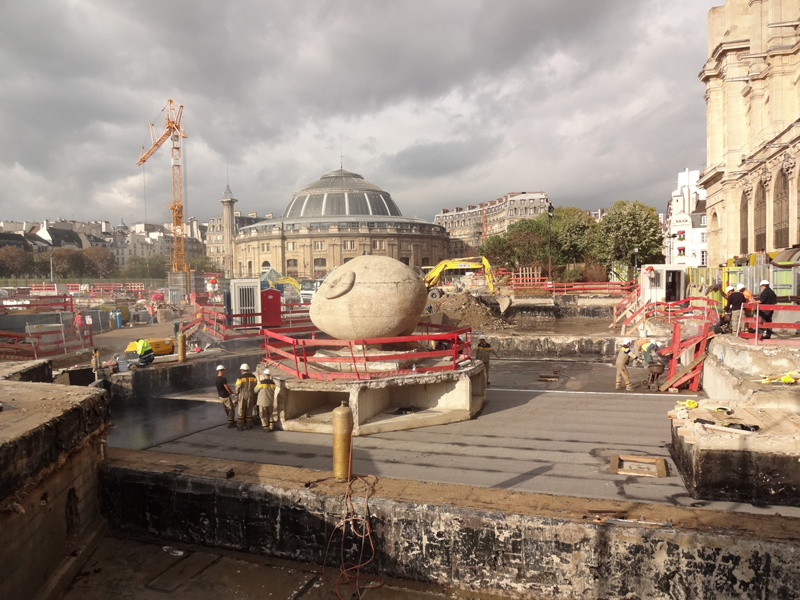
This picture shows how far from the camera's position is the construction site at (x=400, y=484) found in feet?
18.7

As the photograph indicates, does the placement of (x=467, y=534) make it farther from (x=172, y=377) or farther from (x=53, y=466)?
(x=172, y=377)

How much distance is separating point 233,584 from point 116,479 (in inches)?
103

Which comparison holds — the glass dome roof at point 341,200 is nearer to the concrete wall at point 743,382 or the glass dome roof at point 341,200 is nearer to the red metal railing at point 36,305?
the red metal railing at point 36,305

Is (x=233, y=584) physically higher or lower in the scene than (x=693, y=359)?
lower

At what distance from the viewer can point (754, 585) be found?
5324 millimetres

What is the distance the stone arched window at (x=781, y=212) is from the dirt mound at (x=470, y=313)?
14.7 meters

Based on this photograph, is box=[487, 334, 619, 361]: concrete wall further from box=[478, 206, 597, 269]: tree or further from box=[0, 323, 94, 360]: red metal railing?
box=[478, 206, 597, 269]: tree

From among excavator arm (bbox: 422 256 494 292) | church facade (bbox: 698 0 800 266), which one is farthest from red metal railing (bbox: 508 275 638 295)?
church facade (bbox: 698 0 800 266)

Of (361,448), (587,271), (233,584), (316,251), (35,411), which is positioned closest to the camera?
(233,584)

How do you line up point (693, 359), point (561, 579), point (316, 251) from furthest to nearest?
point (316, 251), point (693, 359), point (561, 579)

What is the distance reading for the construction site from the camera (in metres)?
5.70

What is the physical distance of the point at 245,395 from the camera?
1079 cm

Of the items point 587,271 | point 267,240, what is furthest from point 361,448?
point 267,240

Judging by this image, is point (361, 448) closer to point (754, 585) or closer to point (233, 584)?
point (233, 584)
